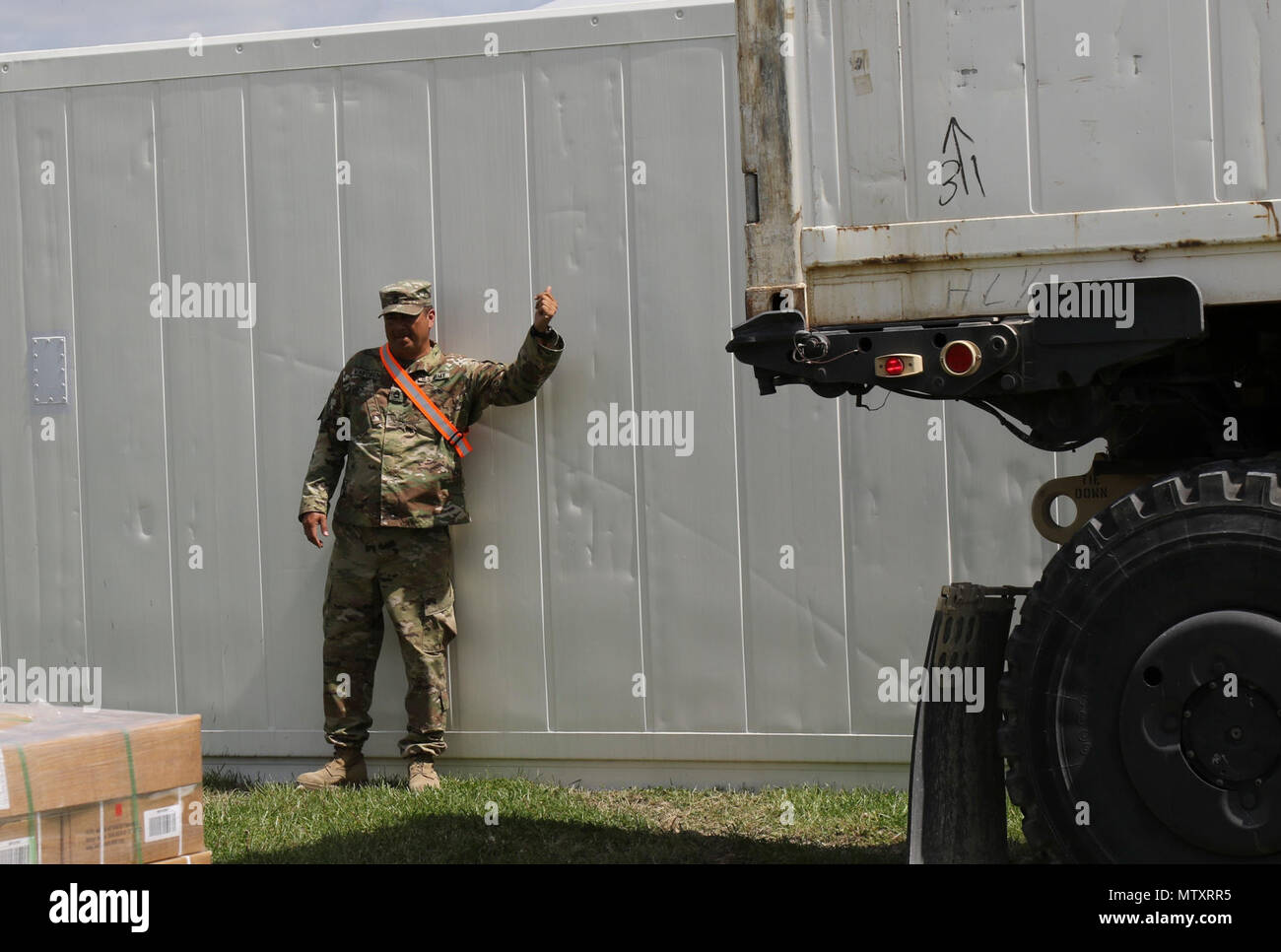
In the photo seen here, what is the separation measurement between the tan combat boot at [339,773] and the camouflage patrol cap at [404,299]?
2.05 m

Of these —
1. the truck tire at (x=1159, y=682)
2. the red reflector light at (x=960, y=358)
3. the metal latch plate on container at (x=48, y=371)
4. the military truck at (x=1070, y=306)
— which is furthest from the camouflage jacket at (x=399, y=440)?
the truck tire at (x=1159, y=682)

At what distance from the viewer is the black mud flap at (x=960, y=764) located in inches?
137

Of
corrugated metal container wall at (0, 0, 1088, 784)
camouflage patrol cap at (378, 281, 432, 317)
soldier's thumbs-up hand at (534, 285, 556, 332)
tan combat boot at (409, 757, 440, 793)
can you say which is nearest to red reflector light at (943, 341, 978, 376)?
corrugated metal container wall at (0, 0, 1088, 784)

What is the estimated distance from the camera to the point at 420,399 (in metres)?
6.36

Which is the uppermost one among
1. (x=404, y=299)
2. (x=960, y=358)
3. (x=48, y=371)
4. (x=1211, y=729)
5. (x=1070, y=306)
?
(x=404, y=299)

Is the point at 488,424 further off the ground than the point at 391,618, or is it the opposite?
the point at 488,424

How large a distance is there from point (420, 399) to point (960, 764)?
11.7 ft

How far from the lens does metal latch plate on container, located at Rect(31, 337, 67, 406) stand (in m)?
6.87

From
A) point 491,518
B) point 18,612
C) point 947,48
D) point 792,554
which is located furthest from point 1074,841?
point 18,612

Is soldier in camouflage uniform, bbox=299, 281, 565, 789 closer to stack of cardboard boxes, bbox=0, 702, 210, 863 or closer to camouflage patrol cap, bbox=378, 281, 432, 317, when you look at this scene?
camouflage patrol cap, bbox=378, 281, 432, 317

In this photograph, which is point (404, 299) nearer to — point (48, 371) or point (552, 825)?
point (48, 371)

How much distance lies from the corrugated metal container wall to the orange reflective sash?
0.19 metres

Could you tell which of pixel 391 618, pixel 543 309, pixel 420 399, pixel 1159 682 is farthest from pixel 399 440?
pixel 1159 682

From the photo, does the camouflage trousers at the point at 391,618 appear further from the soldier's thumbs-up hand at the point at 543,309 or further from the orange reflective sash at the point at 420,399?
the soldier's thumbs-up hand at the point at 543,309
